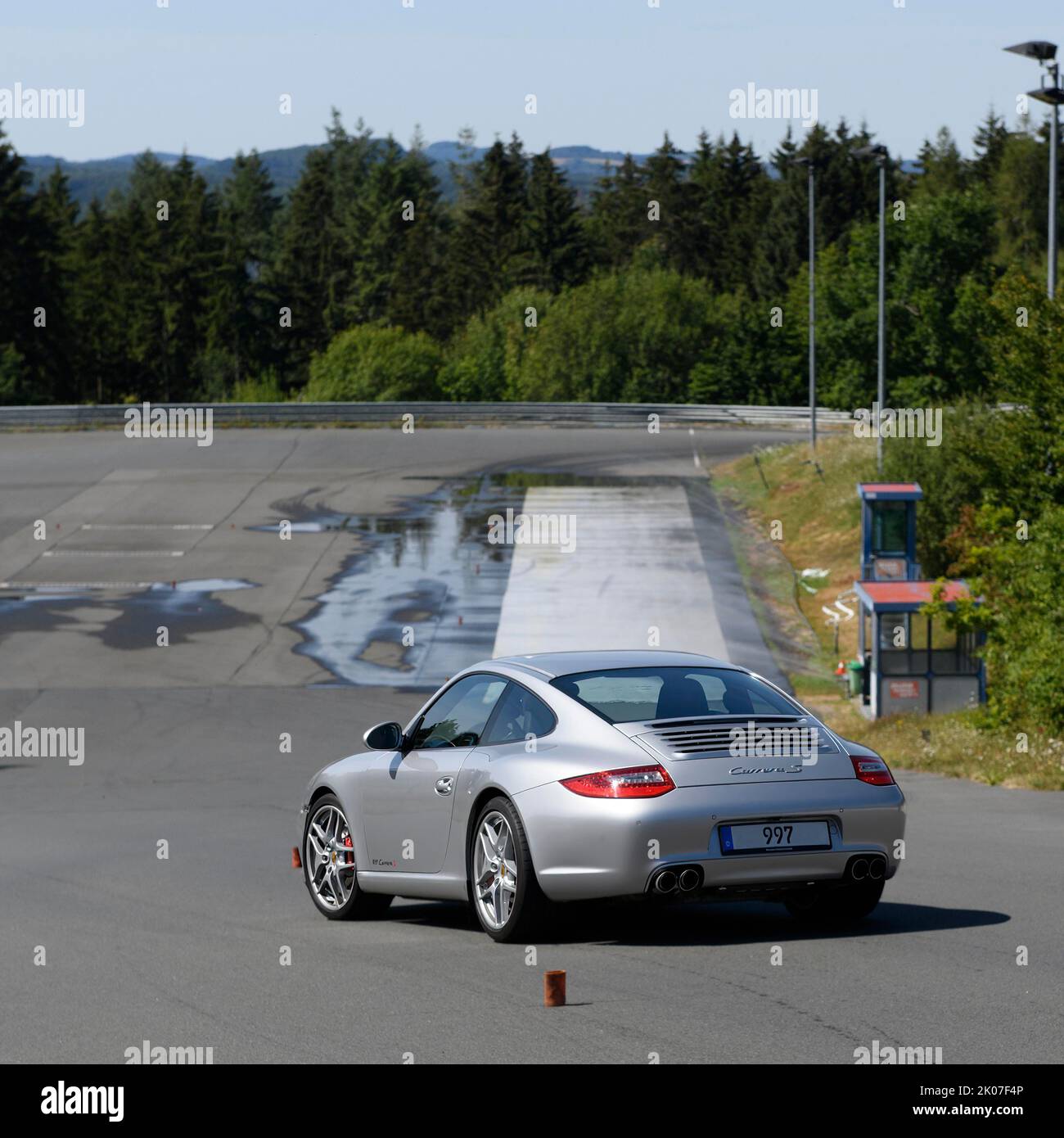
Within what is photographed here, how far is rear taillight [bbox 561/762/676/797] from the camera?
7836 mm

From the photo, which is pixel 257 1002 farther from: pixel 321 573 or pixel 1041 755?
pixel 321 573

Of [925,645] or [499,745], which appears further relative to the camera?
[925,645]

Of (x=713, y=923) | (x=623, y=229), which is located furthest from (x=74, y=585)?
(x=623, y=229)

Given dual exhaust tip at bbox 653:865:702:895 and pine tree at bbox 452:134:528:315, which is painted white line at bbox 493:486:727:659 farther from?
pine tree at bbox 452:134:528:315

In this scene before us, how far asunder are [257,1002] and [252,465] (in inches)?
1939

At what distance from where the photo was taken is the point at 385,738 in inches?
368

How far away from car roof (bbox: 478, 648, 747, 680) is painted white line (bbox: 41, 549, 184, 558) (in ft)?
110

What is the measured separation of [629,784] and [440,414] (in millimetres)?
59902

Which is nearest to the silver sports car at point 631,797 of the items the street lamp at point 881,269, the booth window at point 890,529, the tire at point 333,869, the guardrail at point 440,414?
the tire at point 333,869

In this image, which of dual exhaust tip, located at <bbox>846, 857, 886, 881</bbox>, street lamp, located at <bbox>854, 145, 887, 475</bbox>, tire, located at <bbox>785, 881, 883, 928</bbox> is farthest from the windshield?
street lamp, located at <bbox>854, 145, 887, 475</bbox>

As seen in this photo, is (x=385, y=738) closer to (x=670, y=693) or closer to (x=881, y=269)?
(x=670, y=693)

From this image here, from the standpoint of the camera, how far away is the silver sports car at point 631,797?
25.7 ft
